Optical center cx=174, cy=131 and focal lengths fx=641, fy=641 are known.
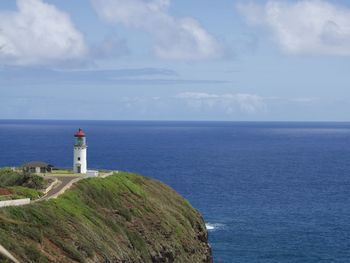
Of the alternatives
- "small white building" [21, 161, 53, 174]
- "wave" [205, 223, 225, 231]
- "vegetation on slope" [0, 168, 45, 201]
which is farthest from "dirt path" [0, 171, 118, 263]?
"wave" [205, 223, 225, 231]

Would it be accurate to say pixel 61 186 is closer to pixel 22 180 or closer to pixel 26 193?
pixel 22 180

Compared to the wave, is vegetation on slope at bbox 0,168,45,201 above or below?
above

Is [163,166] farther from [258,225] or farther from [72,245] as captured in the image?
[72,245]

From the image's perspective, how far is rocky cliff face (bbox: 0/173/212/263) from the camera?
151 ft

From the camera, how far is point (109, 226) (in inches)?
2243

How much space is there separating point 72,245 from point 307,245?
4175 centimetres

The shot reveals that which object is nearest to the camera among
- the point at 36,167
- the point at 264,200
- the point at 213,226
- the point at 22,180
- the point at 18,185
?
the point at 18,185

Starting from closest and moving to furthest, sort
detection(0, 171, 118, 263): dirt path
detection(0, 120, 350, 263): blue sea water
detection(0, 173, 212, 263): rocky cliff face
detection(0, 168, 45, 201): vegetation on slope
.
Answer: detection(0, 173, 212, 263): rocky cliff face, detection(0, 168, 45, 201): vegetation on slope, detection(0, 171, 118, 263): dirt path, detection(0, 120, 350, 263): blue sea water

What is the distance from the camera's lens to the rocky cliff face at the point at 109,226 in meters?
46.0

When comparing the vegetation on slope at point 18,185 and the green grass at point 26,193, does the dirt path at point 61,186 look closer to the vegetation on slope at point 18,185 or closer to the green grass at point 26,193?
the green grass at point 26,193

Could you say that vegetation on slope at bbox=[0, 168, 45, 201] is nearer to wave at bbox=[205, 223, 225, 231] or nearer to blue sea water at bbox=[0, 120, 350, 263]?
blue sea water at bbox=[0, 120, 350, 263]

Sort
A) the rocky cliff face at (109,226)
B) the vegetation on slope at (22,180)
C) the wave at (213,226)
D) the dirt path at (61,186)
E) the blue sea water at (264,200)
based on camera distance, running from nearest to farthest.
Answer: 1. the rocky cliff face at (109,226)
2. the dirt path at (61,186)
3. the vegetation on slope at (22,180)
4. the blue sea water at (264,200)
5. the wave at (213,226)

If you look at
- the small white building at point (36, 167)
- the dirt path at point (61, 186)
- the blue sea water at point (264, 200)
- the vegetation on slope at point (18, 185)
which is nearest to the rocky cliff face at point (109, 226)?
the dirt path at point (61, 186)

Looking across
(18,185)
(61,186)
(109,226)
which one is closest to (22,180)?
(18,185)
